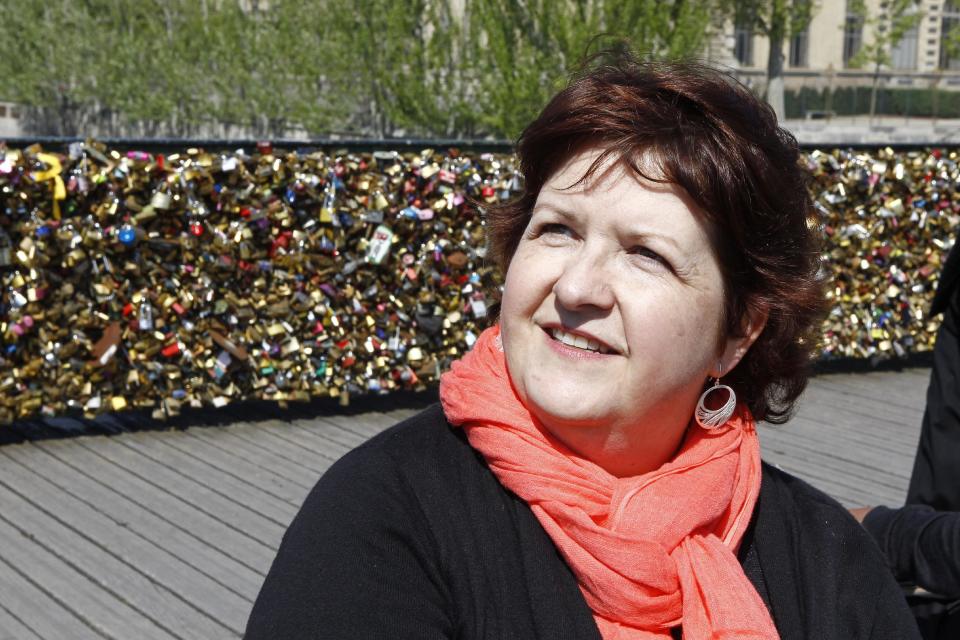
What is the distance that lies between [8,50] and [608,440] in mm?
27522

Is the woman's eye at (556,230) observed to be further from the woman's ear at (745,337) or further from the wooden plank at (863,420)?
the wooden plank at (863,420)

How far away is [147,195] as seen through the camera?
240 inches

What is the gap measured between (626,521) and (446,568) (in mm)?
342

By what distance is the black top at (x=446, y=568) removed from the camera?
1663mm

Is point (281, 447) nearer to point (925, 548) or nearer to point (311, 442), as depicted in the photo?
point (311, 442)

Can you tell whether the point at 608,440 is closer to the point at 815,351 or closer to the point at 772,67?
the point at 815,351

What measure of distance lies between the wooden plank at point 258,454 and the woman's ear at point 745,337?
3.66 meters

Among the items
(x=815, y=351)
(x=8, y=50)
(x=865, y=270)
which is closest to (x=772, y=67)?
(x=8, y=50)

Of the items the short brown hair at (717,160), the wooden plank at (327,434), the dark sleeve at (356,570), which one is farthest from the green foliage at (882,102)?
the dark sleeve at (356,570)

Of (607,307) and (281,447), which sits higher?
(607,307)

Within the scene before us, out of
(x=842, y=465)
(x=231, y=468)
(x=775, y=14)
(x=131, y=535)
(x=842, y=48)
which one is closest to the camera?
(x=131, y=535)

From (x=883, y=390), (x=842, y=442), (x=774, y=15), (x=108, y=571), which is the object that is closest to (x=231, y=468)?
(x=108, y=571)

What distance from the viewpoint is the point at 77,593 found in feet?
14.2

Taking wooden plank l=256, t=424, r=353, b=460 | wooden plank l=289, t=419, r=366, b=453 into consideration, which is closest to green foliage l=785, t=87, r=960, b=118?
wooden plank l=289, t=419, r=366, b=453
